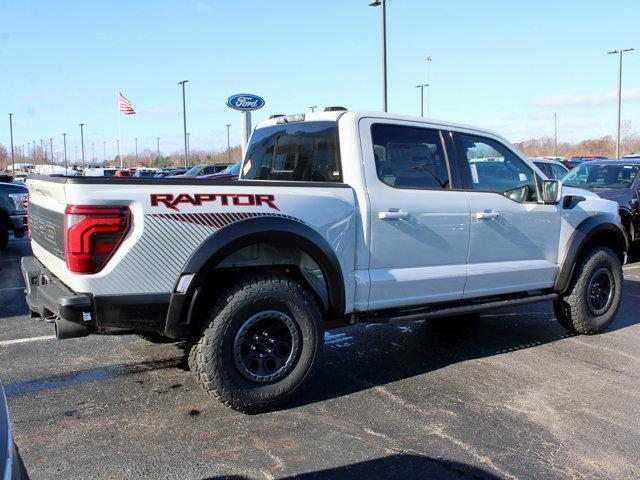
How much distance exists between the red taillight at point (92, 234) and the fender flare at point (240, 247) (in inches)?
18.0

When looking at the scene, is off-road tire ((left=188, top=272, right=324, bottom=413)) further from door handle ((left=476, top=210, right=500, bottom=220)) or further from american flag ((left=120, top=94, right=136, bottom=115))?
american flag ((left=120, top=94, right=136, bottom=115))

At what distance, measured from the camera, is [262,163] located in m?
5.52

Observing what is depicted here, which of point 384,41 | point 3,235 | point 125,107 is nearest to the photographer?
point 3,235

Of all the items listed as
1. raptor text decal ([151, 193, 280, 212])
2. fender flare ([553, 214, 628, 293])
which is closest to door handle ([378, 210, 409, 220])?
raptor text decal ([151, 193, 280, 212])

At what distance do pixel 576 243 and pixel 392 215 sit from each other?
236cm

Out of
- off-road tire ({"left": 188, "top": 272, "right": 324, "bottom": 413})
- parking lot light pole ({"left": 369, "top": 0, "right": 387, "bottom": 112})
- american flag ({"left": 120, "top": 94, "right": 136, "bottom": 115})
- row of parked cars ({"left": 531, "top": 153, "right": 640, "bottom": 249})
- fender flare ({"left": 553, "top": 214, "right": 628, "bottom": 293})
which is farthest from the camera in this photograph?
american flag ({"left": 120, "top": 94, "right": 136, "bottom": 115})

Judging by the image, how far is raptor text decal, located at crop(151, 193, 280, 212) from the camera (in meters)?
3.68

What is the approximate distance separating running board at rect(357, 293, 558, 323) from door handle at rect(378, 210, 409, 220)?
2.43ft

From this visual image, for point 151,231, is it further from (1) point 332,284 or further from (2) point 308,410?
Answer: (2) point 308,410

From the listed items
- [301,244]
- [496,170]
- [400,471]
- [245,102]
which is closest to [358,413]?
[400,471]

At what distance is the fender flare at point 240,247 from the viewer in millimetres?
3775

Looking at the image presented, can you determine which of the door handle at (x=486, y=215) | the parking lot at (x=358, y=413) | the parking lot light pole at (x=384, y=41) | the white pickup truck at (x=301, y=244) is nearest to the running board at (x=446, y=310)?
the white pickup truck at (x=301, y=244)

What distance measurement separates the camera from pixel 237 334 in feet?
13.0

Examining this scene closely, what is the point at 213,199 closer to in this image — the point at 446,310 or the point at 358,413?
the point at 358,413
